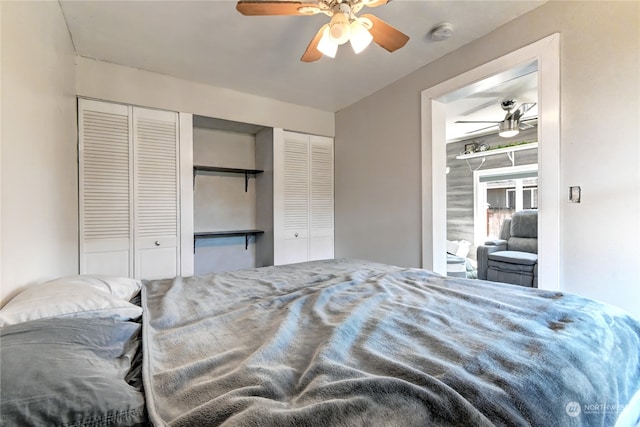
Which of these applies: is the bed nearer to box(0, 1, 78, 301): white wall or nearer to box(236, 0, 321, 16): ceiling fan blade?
box(0, 1, 78, 301): white wall

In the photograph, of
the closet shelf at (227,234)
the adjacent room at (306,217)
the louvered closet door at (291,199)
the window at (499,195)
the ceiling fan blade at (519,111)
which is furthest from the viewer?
the window at (499,195)

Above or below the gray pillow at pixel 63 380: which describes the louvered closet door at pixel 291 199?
above

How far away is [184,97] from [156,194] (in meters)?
1.07

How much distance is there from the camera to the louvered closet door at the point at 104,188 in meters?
2.46

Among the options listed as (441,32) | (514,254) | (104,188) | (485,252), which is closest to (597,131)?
(441,32)

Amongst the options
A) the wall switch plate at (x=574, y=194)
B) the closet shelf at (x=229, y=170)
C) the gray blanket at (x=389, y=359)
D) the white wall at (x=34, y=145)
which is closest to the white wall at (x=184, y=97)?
the white wall at (x=34, y=145)

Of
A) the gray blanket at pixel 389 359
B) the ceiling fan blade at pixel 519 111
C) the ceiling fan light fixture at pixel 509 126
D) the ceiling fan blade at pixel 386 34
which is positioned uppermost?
the ceiling fan blade at pixel 519 111

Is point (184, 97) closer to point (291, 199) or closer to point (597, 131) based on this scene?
point (291, 199)

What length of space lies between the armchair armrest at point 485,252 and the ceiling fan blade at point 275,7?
4.12 meters

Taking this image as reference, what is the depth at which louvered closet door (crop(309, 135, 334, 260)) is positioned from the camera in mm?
3816

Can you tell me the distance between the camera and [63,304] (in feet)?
3.23

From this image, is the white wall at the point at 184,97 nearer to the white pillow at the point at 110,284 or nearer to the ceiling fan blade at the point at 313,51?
the ceiling fan blade at the point at 313,51

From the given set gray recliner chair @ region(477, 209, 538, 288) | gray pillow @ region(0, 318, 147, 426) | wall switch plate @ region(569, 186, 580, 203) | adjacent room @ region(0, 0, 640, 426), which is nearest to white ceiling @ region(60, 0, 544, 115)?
adjacent room @ region(0, 0, 640, 426)

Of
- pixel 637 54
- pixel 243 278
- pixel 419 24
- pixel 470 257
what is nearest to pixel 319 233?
pixel 243 278
